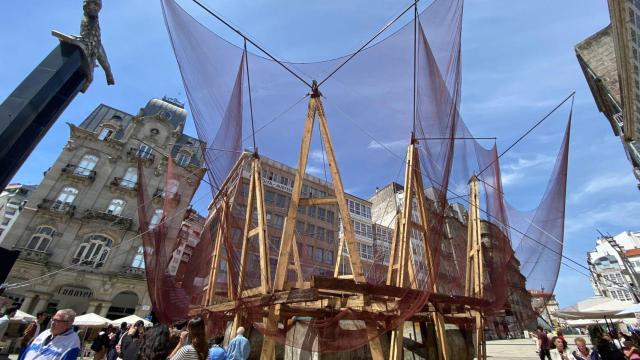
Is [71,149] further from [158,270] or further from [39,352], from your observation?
[39,352]

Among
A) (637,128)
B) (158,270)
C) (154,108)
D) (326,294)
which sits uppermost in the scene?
(154,108)

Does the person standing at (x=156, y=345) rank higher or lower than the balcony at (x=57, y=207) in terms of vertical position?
lower

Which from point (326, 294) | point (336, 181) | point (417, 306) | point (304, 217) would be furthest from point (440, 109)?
point (304, 217)

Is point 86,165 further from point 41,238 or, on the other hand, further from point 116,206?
point 41,238

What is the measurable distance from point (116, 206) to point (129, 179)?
282 centimetres

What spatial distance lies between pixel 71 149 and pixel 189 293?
23.3 m

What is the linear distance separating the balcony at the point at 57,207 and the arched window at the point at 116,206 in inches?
99.3

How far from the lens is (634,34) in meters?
Result: 11.2

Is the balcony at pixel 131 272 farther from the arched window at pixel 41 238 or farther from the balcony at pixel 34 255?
the arched window at pixel 41 238

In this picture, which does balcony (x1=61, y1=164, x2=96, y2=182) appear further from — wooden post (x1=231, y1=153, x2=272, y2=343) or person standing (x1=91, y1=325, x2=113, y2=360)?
wooden post (x1=231, y1=153, x2=272, y2=343)

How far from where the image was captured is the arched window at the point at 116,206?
2556cm

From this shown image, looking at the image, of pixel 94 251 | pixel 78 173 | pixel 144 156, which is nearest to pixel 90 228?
pixel 94 251

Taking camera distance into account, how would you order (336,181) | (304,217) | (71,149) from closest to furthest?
(336,181) < (71,149) < (304,217)

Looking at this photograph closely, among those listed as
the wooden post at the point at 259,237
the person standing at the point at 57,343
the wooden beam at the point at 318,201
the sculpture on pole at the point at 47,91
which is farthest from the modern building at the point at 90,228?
the person standing at the point at 57,343
